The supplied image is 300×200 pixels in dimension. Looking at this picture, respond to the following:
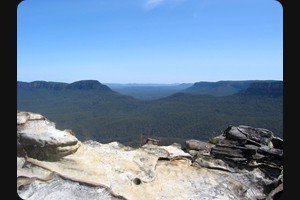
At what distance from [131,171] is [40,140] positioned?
7.25ft

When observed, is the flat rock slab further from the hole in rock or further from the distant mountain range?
the distant mountain range

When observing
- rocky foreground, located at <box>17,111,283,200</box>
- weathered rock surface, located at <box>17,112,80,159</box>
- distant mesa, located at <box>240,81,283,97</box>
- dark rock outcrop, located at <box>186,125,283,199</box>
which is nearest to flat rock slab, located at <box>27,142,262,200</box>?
rocky foreground, located at <box>17,111,283,200</box>

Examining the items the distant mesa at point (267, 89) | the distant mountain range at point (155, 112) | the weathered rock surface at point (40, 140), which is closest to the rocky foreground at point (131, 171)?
the weathered rock surface at point (40, 140)

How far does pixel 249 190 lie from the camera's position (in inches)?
344

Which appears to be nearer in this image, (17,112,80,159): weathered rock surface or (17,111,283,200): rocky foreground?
(17,111,283,200): rocky foreground

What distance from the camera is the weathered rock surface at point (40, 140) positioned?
303 inches

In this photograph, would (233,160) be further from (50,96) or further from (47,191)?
(50,96)

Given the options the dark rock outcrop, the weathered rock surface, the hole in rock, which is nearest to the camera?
the weathered rock surface

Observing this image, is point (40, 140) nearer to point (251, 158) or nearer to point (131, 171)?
point (131, 171)

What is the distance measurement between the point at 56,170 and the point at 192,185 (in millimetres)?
3155

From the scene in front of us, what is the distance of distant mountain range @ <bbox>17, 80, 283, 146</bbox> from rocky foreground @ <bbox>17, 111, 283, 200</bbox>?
170ft

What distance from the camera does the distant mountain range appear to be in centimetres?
8662

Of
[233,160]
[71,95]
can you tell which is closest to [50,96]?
[71,95]

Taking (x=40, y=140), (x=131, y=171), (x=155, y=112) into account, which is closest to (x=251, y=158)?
(x=131, y=171)
